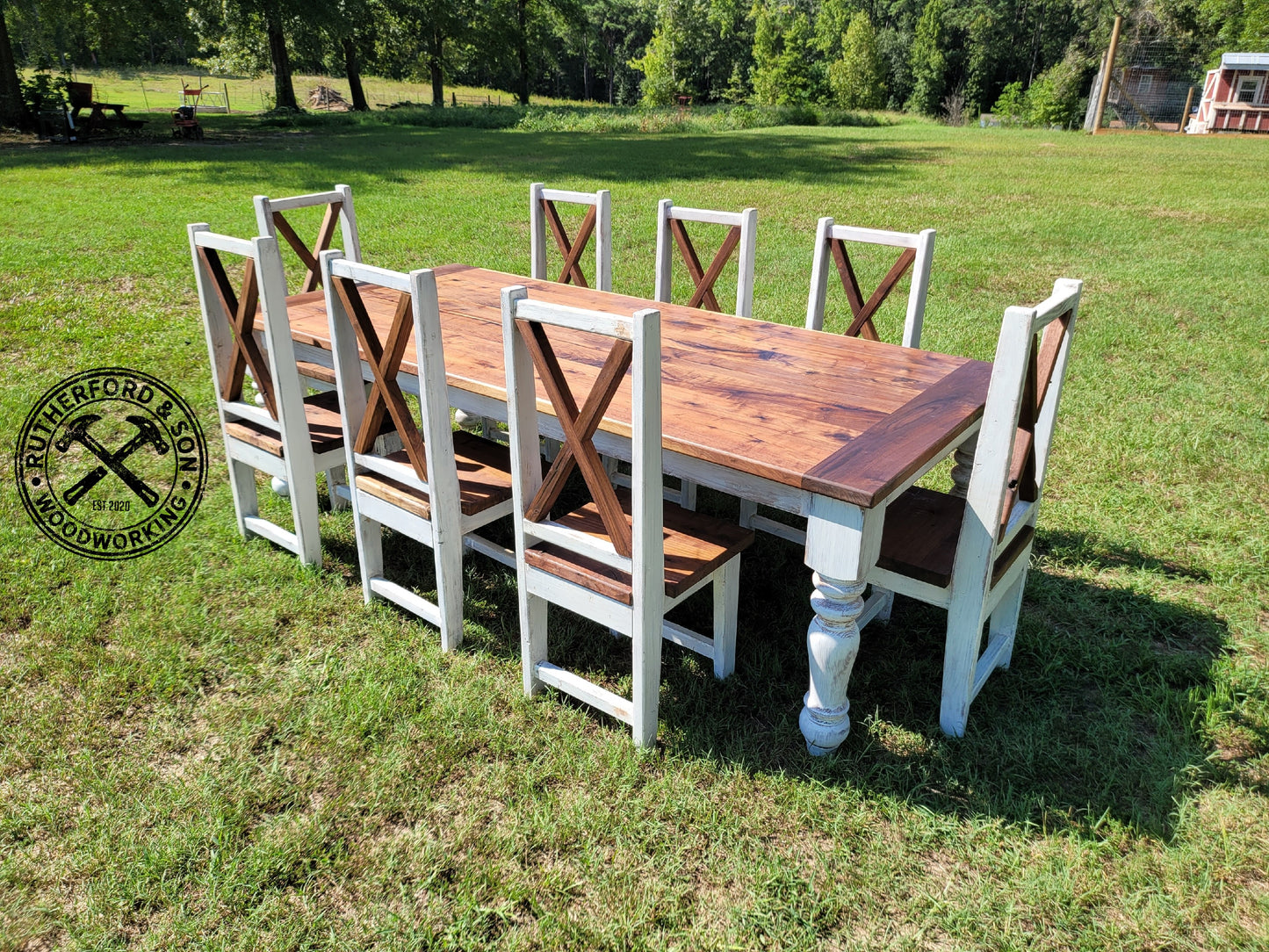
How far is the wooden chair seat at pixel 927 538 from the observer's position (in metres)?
2.48

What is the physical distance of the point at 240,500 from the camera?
3725mm

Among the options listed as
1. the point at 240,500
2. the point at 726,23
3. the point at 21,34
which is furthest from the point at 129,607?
the point at 726,23

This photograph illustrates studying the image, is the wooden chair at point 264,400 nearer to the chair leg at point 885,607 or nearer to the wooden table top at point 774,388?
the wooden table top at point 774,388

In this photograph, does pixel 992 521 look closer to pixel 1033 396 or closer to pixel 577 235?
pixel 1033 396

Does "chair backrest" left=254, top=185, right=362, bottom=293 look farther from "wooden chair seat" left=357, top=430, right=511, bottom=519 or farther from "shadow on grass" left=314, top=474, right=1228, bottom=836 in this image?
"shadow on grass" left=314, top=474, right=1228, bottom=836

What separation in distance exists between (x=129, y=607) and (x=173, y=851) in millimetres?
1404

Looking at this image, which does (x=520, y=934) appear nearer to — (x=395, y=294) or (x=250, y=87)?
(x=395, y=294)

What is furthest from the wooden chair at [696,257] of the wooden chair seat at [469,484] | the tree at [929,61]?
the tree at [929,61]

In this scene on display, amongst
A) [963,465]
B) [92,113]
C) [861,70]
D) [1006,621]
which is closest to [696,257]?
[963,465]

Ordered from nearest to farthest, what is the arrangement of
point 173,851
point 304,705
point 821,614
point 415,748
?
point 173,851
point 821,614
point 415,748
point 304,705

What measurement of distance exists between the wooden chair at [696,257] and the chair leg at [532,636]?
4.43 ft

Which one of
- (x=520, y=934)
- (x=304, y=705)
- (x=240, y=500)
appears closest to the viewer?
(x=520, y=934)

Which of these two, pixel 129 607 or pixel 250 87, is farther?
pixel 250 87

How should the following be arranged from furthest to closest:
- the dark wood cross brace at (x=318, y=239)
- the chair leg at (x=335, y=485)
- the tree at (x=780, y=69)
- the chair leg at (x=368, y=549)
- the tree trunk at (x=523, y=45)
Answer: the tree at (x=780, y=69), the tree trunk at (x=523, y=45), the dark wood cross brace at (x=318, y=239), the chair leg at (x=335, y=485), the chair leg at (x=368, y=549)
